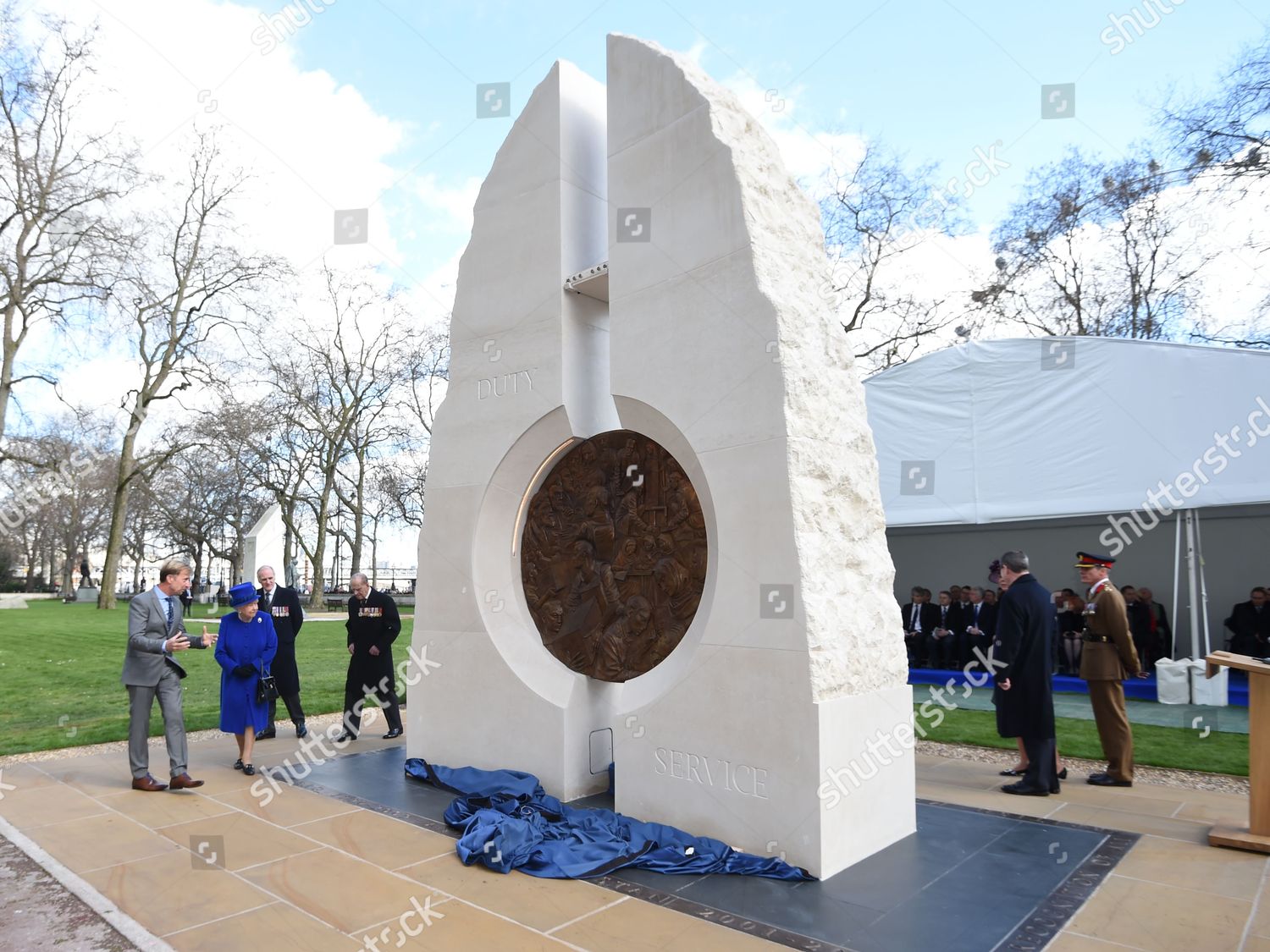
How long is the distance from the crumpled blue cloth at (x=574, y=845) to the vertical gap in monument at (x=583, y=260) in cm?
296

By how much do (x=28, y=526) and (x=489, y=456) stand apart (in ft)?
179

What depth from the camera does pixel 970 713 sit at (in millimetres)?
10742

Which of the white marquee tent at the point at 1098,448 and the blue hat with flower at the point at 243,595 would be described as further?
the white marquee tent at the point at 1098,448

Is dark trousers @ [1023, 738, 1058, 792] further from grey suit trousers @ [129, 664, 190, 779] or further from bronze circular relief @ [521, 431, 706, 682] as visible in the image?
grey suit trousers @ [129, 664, 190, 779]

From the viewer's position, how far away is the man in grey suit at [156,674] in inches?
261

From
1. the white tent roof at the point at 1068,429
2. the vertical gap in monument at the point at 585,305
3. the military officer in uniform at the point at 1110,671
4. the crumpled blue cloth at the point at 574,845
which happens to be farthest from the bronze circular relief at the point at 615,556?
the white tent roof at the point at 1068,429

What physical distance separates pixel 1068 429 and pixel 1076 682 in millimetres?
3993

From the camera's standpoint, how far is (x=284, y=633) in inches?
347

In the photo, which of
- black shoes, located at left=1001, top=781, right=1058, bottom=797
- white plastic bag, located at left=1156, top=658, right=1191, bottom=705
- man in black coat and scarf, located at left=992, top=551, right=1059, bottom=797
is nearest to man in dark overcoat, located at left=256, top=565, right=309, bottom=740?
man in black coat and scarf, located at left=992, top=551, right=1059, bottom=797

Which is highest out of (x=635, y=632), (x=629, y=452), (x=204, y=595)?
(x=629, y=452)

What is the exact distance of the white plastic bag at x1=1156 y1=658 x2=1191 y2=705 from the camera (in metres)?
10.9

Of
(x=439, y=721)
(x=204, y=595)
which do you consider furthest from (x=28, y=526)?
(x=439, y=721)

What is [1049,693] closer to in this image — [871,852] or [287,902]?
[871,852]

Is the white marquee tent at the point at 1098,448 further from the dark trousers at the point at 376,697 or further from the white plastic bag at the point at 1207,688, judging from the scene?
the dark trousers at the point at 376,697
